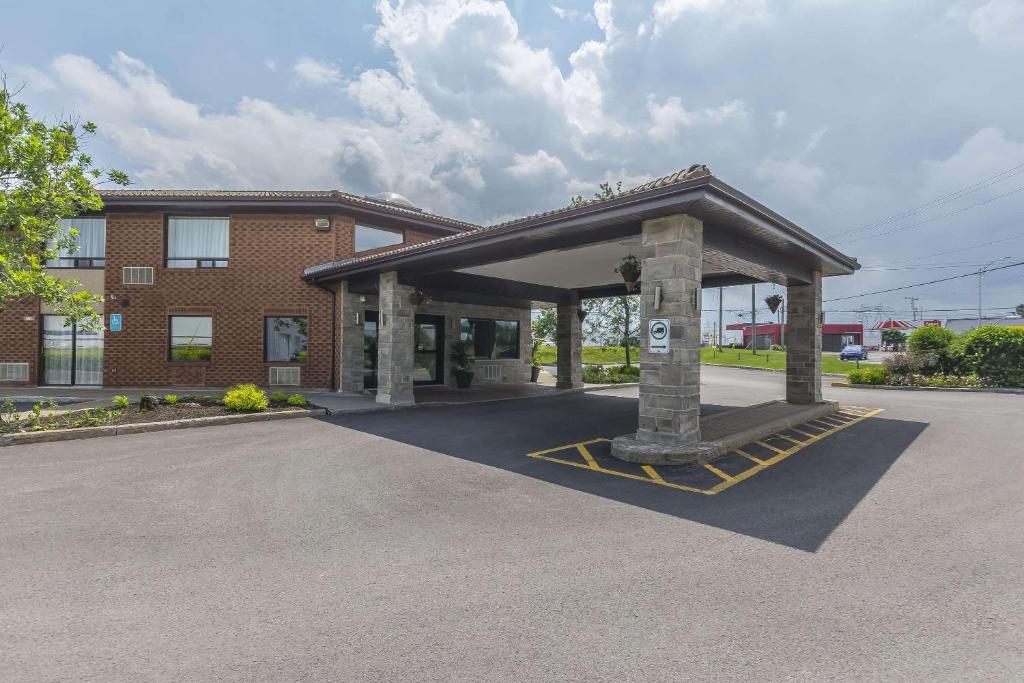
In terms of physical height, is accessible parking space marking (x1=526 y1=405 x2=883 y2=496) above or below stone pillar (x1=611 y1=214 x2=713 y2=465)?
below

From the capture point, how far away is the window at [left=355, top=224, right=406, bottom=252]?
16.3m

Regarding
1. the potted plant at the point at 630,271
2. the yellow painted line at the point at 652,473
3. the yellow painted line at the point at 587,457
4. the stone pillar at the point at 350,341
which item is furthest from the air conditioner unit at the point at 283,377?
the yellow painted line at the point at 652,473

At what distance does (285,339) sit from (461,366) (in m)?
6.11

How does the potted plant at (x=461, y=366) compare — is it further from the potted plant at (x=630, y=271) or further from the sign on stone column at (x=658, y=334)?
the sign on stone column at (x=658, y=334)

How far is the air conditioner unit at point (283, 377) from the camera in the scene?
15.2m

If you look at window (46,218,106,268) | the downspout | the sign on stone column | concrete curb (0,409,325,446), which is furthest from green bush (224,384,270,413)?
window (46,218,106,268)

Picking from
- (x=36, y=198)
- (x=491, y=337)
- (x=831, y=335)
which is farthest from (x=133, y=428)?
(x=831, y=335)

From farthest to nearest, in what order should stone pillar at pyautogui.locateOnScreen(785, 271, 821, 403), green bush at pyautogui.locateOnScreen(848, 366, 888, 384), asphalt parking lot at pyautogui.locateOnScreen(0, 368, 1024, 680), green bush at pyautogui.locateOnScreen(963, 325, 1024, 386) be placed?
green bush at pyautogui.locateOnScreen(848, 366, 888, 384)
green bush at pyautogui.locateOnScreen(963, 325, 1024, 386)
stone pillar at pyautogui.locateOnScreen(785, 271, 821, 403)
asphalt parking lot at pyautogui.locateOnScreen(0, 368, 1024, 680)

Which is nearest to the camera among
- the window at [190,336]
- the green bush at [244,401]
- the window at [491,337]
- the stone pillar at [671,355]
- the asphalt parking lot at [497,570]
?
the asphalt parking lot at [497,570]

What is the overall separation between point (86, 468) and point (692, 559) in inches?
311

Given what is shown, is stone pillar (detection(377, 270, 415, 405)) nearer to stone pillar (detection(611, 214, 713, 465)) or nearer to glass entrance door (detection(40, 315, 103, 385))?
stone pillar (detection(611, 214, 713, 465))

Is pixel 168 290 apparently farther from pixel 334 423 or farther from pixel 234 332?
pixel 334 423

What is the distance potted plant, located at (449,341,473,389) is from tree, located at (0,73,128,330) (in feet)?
33.9

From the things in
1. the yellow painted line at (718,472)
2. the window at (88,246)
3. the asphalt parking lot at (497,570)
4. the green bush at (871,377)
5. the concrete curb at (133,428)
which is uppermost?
the window at (88,246)
